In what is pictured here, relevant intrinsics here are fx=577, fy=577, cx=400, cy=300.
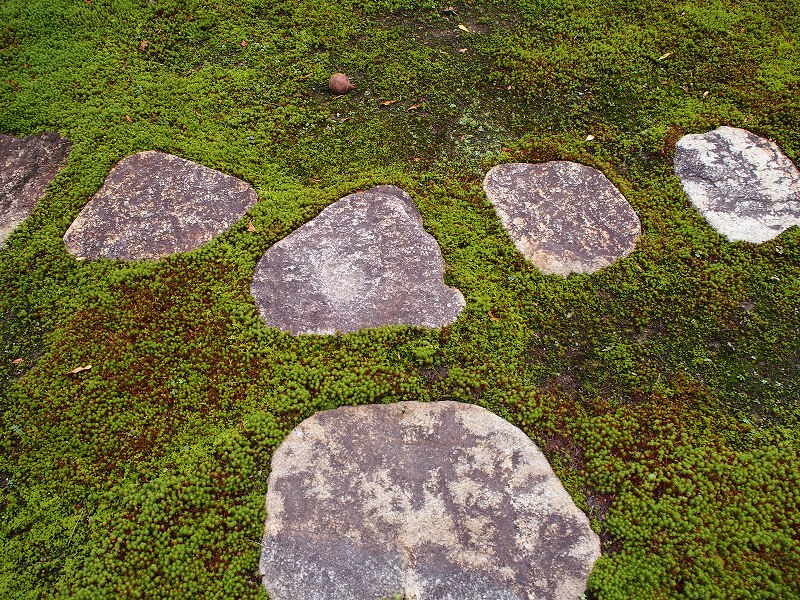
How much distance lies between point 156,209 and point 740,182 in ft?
17.4

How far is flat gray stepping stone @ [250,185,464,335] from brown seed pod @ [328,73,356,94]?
1560mm

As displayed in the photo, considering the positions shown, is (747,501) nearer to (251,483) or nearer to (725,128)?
(251,483)

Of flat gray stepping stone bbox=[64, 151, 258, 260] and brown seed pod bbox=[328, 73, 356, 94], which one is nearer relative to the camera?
flat gray stepping stone bbox=[64, 151, 258, 260]

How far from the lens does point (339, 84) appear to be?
236 inches

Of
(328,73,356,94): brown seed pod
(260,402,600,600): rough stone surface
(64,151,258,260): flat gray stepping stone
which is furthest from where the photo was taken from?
(328,73,356,94): brown seed pod

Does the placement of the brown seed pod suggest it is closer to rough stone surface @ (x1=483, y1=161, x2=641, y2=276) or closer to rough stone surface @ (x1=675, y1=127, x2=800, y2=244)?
rough stone surface @ (x1=483, y1=161, x2=641, y2=276)

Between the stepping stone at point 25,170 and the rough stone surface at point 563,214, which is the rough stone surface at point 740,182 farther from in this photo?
the stepping stone at point 25,170

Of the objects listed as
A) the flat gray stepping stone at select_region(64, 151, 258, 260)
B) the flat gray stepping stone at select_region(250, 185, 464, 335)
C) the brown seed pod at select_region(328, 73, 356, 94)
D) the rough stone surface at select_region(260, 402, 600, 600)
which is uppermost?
the brown seed pod at select_region(328, 73, 356, 94)

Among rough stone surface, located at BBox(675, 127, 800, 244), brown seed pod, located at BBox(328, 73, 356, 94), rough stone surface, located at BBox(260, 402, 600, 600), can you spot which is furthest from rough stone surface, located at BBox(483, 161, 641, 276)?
brown seed pod, located at BBox(328, 73, 356, 94)

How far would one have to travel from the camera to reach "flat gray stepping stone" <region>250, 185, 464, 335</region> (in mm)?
4551

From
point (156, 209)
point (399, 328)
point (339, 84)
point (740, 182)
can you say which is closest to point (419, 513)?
point (399, 328)

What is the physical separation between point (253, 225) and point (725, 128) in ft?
15.3

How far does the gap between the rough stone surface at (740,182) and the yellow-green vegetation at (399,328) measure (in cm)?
15

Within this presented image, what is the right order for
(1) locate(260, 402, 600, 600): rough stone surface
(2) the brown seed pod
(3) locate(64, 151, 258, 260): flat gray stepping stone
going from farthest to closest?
(2) the brown seed pod, (3) locate(64, 151, 258, 260): flat gray stepping stone, (1) locate(260, 402, 600, 600): rough stone surface
